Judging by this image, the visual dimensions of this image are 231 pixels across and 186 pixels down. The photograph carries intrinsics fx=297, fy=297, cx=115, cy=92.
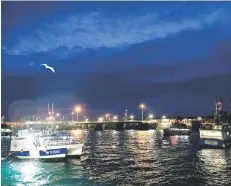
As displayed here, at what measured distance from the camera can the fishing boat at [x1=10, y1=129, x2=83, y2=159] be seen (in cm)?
4881

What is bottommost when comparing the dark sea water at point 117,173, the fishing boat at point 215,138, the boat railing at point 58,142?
the dark sea water at point 117,173

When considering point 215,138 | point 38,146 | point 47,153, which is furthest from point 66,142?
point 215,138

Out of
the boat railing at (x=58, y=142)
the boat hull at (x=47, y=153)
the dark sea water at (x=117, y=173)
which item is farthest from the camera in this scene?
the boat railing at (x=58, y=142)

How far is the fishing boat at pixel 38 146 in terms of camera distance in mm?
48812

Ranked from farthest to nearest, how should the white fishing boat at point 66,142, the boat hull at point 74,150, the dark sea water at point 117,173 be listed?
the boat hull at point 74,150 → the white fishing boat at point 66,142 → the dark sea water at point 117,173

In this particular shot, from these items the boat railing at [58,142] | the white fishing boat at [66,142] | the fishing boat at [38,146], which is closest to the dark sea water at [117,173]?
the fishing boat at [38,146]

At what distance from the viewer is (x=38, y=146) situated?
A: 162ft

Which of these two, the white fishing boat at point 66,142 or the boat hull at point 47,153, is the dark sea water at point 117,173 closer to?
the boat hull at point 47,153

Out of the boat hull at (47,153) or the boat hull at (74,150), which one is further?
the boat hull at (74,150)

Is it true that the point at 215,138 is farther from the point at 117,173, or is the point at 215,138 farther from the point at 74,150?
the point at 117,173

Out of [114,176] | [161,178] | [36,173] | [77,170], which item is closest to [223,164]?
[161,178]

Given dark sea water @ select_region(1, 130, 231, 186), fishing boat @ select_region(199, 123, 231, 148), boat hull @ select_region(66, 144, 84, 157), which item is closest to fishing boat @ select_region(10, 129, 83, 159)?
boat hull @ select_region(66, 144, 84, 157)

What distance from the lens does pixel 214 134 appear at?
235 ft

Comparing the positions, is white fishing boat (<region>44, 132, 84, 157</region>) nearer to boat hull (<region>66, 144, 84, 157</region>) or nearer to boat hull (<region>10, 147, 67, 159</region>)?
boat hull (<region>66, 144, 84, 157</region>)
